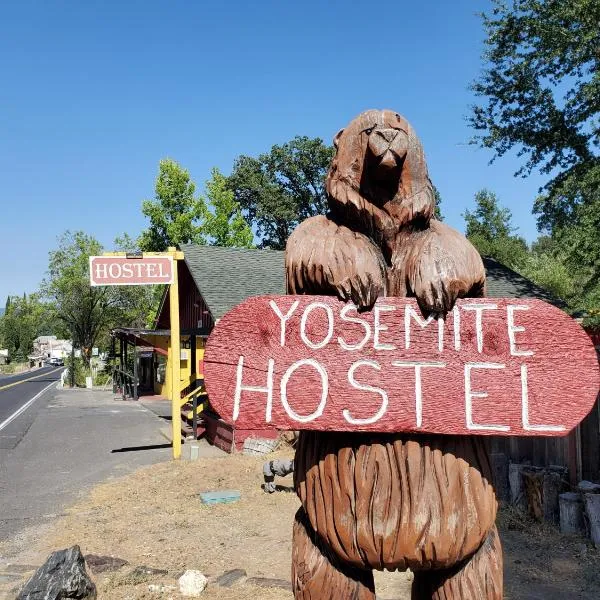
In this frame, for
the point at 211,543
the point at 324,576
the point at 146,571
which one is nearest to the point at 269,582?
the point at 146,571

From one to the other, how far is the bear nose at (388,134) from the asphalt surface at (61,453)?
19.9 ft

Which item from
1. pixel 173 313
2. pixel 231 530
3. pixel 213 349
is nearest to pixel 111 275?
pixel 173 313

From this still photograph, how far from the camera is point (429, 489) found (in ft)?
5.90

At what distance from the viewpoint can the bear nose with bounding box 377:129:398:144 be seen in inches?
72.8

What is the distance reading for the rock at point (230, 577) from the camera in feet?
15.6

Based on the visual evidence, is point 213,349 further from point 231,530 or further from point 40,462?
point 40,462

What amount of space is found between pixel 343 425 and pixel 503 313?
1.99 feet

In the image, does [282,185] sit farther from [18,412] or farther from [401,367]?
[401,367]

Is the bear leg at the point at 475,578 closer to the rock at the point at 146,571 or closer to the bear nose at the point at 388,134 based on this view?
the bear nose at the point at 388,134

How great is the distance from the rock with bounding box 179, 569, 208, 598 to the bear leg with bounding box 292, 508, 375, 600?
3012 mm

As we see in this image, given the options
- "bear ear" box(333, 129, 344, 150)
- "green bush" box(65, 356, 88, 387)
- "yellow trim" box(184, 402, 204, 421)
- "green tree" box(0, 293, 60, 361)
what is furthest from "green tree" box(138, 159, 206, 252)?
"green tree" box(0, 293, 60, 361)

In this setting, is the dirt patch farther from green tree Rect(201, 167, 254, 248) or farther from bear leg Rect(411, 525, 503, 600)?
green tree Rect(201, 167, 254, 248)

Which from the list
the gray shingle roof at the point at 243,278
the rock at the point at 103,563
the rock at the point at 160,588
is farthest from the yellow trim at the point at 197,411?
the rock at the point at 160,588

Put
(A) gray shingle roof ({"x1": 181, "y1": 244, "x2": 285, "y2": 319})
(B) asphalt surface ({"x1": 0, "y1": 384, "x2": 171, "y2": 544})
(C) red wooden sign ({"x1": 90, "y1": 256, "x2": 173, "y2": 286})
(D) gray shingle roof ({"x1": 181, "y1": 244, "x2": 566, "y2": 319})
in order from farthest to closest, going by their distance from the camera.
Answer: (D) gray shingle roof ({"x1": 181, "y1": 244, "x2": 566, "y2": 319}) < (A) gray shingle roof ({"x1": 181, "y1": 244, "x2": 285, "y2": 319}) < (C) red wooden sign ({"x1": 90, "y1": 256, "x2": 173, "y2": 286}) < (B) asphalt surface ({"x1": 0, "y1": 384, "x2": 171, "y2": 544})
